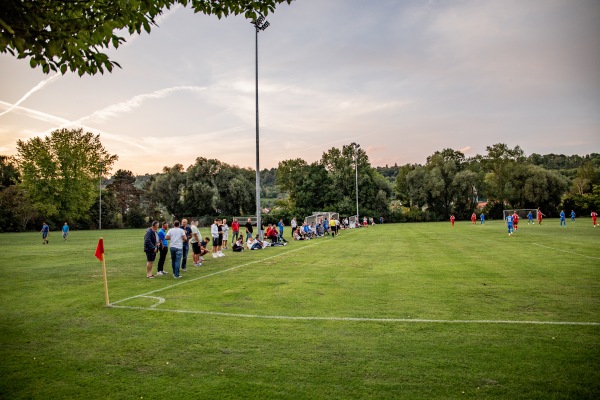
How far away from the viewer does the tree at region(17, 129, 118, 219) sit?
59.2 meters

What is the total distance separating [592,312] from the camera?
762cm

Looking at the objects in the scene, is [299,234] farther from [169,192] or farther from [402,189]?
[402,189]

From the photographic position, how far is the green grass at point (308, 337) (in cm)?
463

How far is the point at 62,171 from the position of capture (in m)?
62.0

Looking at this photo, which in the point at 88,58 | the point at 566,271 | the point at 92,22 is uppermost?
the point at 92,22

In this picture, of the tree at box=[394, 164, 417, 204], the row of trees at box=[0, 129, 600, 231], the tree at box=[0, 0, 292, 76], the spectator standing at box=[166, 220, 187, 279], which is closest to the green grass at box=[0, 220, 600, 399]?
the spectator standing at box=[166, 220, 187, 279]

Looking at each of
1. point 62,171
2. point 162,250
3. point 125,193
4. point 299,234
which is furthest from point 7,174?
point 162,250

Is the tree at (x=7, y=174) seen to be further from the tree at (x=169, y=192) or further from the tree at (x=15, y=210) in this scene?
the tree at (x=169, y=192)

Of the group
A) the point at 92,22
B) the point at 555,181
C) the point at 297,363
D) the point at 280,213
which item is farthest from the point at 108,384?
the point at 555,181

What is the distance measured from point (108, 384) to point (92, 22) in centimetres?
491

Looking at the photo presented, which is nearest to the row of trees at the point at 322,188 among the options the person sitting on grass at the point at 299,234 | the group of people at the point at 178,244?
the person sitting on grass at the point at 299,234

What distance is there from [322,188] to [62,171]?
152 ft

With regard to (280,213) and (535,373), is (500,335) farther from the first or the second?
(280,213)

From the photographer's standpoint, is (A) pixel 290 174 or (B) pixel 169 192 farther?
A: (A) pixel 290 174
